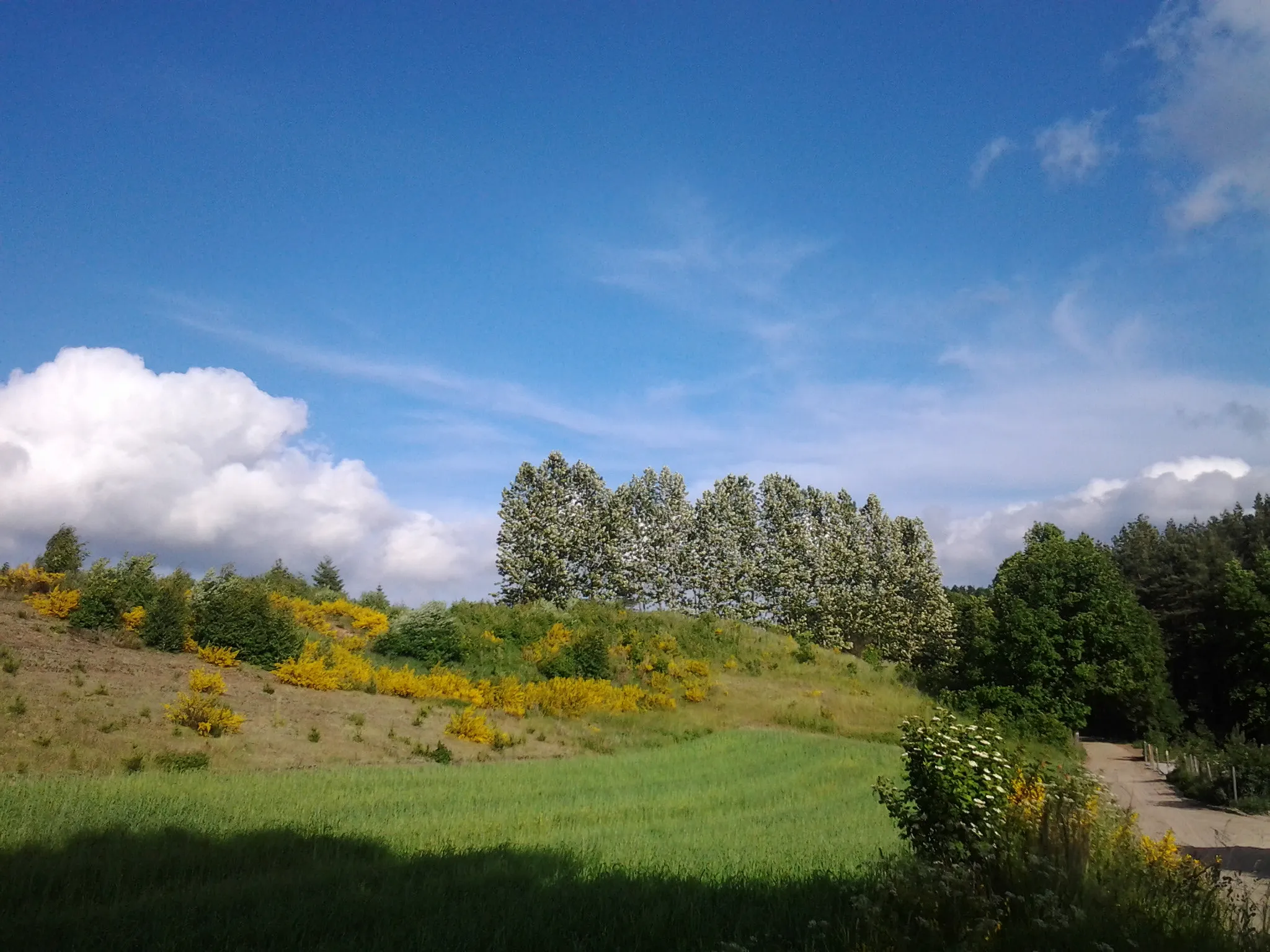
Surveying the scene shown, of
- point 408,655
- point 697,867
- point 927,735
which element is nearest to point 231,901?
point 697,867

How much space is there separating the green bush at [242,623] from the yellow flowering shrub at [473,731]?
6.23 meters

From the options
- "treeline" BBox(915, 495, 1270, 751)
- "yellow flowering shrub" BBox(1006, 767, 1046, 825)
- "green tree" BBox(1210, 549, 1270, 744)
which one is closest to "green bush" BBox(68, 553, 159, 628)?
"yellow flowering shrub" BBox(1006, 767, 1046, 825)

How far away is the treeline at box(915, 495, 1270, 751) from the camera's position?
3756 cm

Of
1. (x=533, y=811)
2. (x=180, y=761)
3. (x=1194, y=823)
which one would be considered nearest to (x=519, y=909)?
(x=533, y=811)

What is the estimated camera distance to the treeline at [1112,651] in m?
37.6

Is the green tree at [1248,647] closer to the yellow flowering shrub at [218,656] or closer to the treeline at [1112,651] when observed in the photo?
the treeline at [1112,651]

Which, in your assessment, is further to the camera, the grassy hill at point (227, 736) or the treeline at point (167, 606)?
the treeline at point (167, 606)

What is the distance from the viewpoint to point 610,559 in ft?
181

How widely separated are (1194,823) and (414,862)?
1752 cm

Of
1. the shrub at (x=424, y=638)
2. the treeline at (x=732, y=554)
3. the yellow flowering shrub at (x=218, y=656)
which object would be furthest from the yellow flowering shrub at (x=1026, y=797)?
the treeline at (x=732, y=554)

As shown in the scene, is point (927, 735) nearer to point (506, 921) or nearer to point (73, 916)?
point (506, 921)

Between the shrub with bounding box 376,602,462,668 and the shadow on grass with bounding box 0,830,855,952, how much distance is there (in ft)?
71.0

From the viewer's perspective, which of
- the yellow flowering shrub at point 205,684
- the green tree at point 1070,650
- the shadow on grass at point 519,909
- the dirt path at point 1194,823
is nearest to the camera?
the shadow on grass at point 519,909

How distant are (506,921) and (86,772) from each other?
10476 mm
